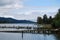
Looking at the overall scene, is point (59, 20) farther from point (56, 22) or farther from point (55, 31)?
point (55, 31)

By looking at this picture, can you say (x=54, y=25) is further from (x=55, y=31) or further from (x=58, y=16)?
(x=55, y=31)

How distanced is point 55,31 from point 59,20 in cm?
1702

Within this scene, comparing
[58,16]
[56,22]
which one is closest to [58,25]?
[56,22]

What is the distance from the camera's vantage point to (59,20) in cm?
13725

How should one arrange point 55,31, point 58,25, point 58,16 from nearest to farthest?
point 55,31 → point 58,25 → point 58,16

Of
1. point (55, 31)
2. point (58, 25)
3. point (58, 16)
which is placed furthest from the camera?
point (58, 16)

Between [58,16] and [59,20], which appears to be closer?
[59,20]

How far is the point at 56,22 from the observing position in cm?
13700

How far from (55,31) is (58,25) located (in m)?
15.2

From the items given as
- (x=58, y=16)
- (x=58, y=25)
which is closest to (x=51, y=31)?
(x=58, y=25)

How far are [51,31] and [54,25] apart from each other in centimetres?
2137

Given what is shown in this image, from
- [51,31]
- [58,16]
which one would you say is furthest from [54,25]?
[51,31]

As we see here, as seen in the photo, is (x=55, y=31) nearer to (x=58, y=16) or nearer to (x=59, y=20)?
(x=59, y=20)

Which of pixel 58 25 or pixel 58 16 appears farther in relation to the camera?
pixel 58 16
